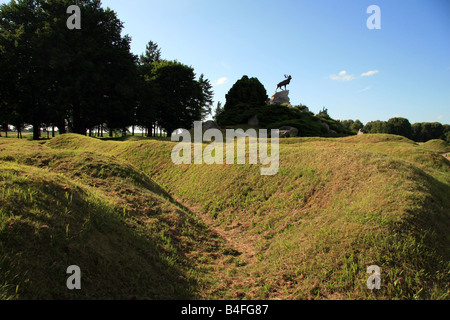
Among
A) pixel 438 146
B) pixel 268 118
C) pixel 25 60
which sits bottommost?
pixel 438 146

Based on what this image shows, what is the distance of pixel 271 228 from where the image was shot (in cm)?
718

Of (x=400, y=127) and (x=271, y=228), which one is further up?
(x=400, y=127)

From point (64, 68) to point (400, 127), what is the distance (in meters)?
67.2

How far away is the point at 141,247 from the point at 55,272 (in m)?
1.73

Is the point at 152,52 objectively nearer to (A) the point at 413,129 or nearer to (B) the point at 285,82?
(B) the point at 285,82

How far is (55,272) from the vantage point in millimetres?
3344

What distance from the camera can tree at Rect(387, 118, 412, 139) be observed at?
5769 cm

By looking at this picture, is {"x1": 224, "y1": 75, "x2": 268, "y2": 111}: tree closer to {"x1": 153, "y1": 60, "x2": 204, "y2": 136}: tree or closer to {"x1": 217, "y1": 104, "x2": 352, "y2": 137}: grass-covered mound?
{"x1": 217, "y1": 104, "x2": 352, "y2": 137}: grass-covered mound

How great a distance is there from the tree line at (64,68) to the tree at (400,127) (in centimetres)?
5725

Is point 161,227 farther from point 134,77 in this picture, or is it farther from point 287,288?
point 134,77

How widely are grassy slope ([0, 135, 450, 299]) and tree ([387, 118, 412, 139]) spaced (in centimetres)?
6071

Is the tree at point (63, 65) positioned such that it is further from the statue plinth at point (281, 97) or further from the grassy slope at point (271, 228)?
the statue plinth at point (281, 97)

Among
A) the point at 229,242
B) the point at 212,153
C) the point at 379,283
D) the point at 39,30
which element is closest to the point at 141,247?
the point at 229,242

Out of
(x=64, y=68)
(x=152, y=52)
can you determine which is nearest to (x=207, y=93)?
(x=152, y=52)
